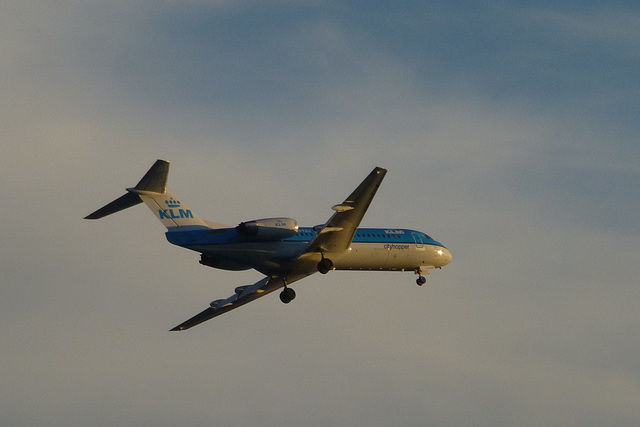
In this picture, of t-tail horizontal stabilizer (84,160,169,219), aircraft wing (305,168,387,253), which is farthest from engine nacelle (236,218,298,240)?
t-tail horizontal stabilizer (84,160,169,219)

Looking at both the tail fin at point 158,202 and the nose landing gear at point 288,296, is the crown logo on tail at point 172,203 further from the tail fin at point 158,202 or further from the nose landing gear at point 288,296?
the nose landing gear at point 288,296

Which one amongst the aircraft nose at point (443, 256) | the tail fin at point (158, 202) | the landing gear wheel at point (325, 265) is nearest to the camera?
the tail fin at point (158, 202)

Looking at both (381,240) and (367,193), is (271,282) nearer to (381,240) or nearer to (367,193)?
(381,240)

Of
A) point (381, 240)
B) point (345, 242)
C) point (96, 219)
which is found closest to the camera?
point (96, 219)

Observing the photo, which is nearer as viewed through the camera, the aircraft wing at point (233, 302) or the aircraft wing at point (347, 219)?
the aircraft wing at point (347, 219)

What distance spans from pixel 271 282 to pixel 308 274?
2.50 meters

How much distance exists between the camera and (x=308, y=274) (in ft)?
162

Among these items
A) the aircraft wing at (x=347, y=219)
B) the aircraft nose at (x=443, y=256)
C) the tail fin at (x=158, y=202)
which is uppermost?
the aircraft nose at (x=443, y=256)

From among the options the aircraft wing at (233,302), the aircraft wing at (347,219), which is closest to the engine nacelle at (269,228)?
the aircraft wing at (347,219)

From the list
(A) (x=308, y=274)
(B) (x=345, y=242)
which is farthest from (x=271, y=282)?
(B) (x=345, y=242)

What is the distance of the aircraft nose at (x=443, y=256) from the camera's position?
5391 cm

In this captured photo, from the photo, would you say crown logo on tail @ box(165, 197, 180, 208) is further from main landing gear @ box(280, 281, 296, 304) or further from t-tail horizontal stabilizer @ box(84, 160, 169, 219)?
main landing gear @ box(280, 281, 296, 304)

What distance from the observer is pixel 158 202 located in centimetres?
4569

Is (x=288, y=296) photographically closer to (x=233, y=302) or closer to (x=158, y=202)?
(x=233, y=302)
